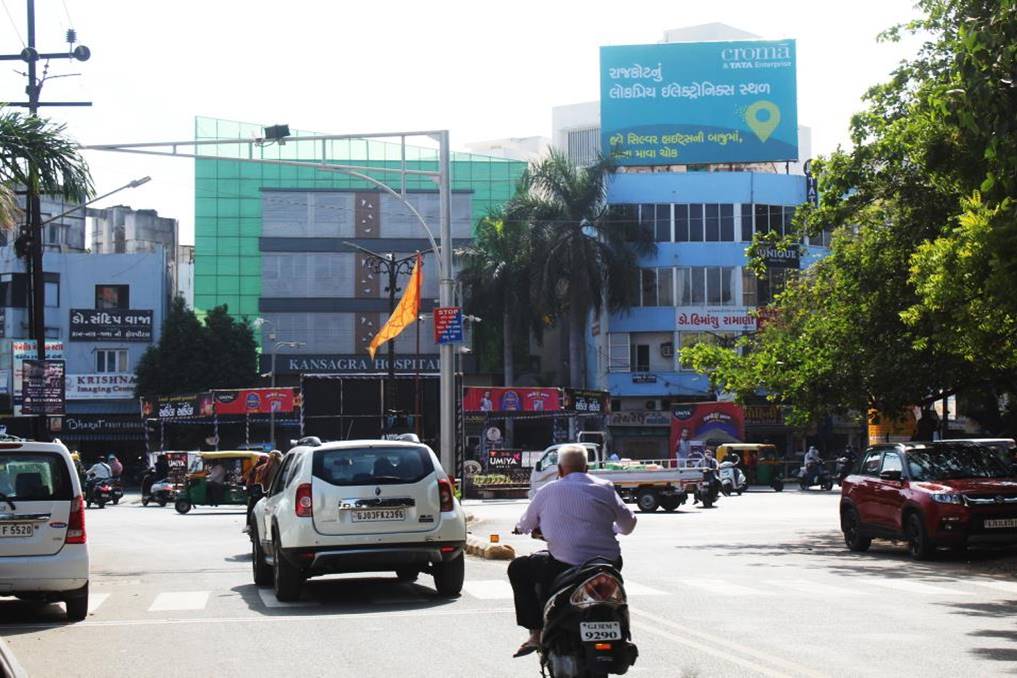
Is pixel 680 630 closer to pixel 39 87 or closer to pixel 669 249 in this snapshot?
pixel 39 87

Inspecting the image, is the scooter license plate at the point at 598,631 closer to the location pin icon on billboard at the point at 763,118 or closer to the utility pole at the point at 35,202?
the utility pole at the point at 35,202

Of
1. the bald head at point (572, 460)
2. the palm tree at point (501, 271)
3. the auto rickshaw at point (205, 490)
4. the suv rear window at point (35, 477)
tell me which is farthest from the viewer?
the palm tree at point (501, 271)

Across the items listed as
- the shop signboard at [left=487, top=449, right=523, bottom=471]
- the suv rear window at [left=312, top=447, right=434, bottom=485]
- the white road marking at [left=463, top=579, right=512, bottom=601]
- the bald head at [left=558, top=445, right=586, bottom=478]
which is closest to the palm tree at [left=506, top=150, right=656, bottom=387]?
the shop signboard at [left=487, top=449, right=523, bottom=471]

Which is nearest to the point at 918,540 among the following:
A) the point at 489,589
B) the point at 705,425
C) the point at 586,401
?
the point at 489,589

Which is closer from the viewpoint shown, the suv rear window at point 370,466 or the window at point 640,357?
the suv rear window at point 370,466

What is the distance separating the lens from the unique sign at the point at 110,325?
76.5m

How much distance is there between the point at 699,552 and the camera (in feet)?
71.8

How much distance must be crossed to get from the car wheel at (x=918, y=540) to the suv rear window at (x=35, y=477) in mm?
12167

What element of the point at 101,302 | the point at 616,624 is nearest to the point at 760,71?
the point at 101,302

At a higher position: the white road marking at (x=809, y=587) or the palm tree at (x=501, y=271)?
the palm tree at (x=501, y=271)

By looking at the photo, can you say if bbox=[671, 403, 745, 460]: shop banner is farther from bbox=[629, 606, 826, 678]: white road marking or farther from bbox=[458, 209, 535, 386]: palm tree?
bbox=[629, 606, 826, 678]: white road marking

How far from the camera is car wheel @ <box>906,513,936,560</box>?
19891mm

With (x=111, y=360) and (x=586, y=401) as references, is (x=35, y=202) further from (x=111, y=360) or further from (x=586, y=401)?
(x=111, y=360)

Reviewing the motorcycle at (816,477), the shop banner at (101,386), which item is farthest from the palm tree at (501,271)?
the motorcycle at (816,477)
